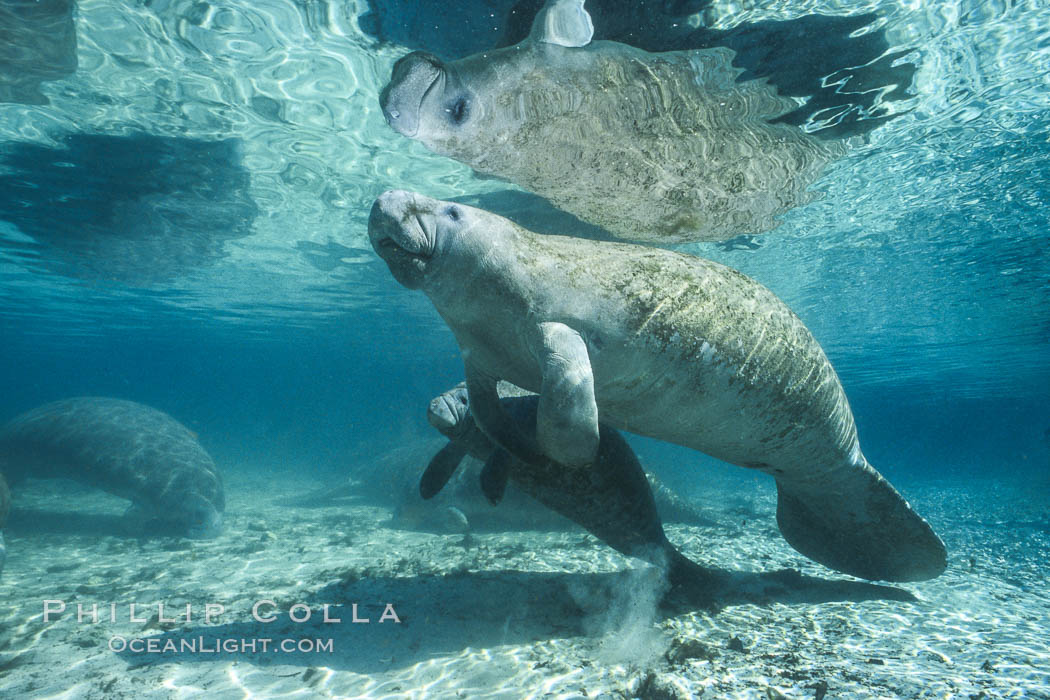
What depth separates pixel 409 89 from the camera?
6785 millimetres

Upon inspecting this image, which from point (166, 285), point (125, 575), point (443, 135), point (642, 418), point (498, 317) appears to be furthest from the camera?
point (166, 285)

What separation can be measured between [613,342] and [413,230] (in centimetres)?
143

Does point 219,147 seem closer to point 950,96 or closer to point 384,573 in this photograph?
point 384,573

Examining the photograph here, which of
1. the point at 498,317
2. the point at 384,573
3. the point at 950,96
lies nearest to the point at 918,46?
the point at 950,96

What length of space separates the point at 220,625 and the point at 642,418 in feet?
13.4

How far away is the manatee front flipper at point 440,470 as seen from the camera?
4484 mm

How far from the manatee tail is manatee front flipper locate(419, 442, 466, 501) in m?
3.11

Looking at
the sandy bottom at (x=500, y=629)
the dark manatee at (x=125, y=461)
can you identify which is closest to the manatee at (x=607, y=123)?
the sandy bottom at (x=500, y=629)

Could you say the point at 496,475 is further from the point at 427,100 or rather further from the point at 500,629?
the point at 427,100

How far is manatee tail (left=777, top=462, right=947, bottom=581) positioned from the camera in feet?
14.6

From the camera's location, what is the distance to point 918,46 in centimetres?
574

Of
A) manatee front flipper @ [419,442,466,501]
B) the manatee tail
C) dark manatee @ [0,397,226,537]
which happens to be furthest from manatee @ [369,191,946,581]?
dark manatee @ [0,397,226,537]

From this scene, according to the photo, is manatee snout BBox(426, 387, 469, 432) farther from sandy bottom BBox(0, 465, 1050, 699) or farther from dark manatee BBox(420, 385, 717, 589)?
sandy bottom BBox(0, 465, 1050, 699)

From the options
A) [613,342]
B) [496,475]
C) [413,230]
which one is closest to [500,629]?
[496,475]
